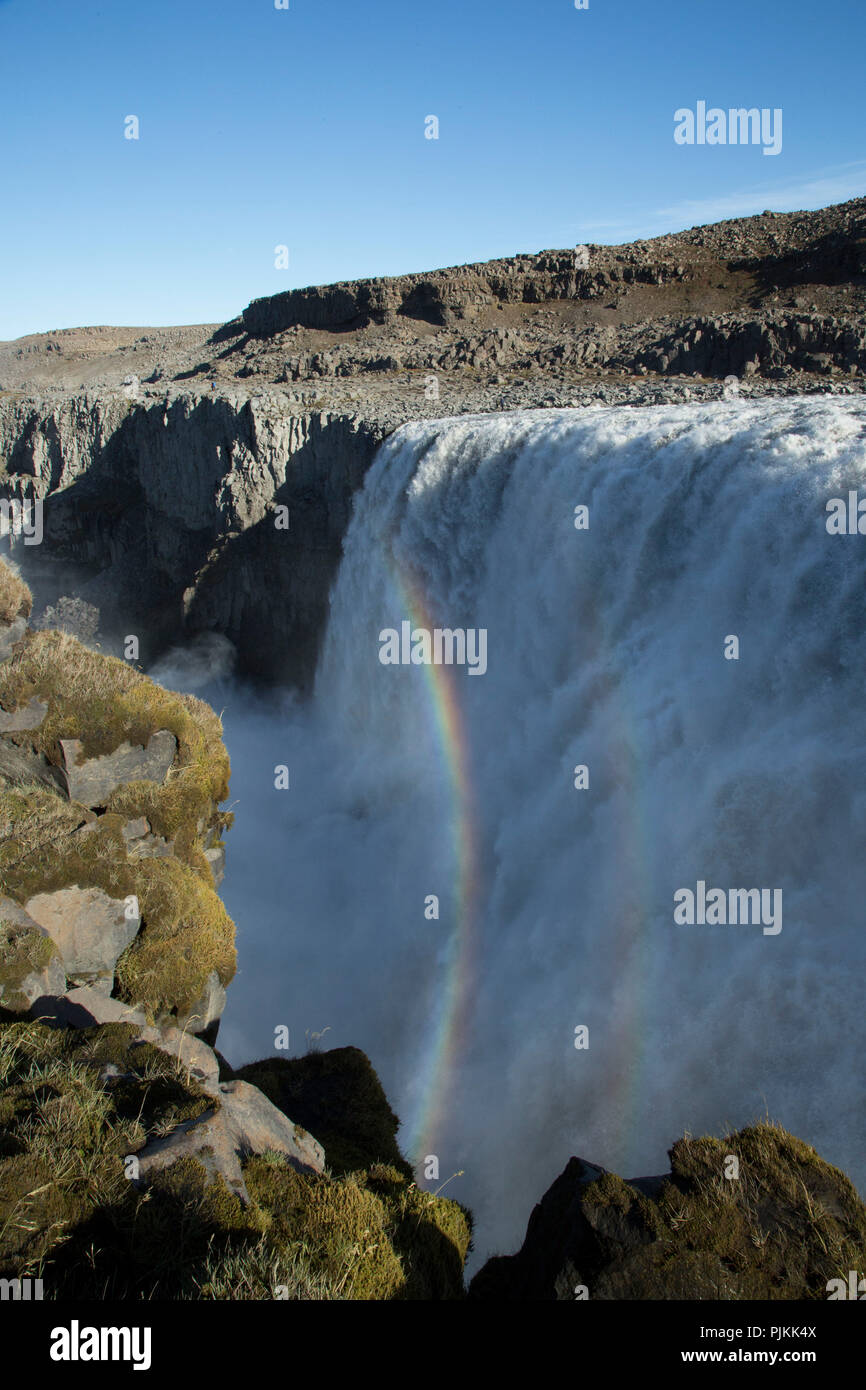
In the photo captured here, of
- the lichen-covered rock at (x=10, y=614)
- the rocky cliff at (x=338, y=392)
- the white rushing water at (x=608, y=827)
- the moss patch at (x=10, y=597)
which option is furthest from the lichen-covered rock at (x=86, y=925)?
the rocky cliff at (x=338, y=392)

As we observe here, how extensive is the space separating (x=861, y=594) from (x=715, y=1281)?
24.6 ft

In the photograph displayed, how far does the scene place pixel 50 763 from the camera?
10531mm

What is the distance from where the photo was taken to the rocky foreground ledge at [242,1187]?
427 cm

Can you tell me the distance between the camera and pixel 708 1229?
15.1 feet

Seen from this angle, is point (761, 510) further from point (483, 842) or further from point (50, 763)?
point (50, 763)

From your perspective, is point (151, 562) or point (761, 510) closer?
point (761, 510)

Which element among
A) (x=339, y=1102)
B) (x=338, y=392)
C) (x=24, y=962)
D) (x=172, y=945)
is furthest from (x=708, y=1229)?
(x=338, y=392)

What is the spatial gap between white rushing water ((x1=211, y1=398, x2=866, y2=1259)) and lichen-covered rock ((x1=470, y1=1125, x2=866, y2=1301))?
284 centimetres

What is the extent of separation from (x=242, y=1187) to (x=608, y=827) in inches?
313

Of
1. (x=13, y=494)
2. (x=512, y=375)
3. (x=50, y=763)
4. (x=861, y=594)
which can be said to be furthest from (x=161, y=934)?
(x=13, y=494)

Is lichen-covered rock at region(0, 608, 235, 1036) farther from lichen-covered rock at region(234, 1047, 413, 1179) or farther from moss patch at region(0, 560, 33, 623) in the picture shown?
lichen-covered rock at region(234, 1047, 413, 1179)

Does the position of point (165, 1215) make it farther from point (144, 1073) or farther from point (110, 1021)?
point (110, 1021)

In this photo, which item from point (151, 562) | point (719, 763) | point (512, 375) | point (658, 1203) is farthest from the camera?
point (151, 562)

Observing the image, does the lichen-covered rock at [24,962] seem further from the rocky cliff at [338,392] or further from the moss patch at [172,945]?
the rocky cliff at [338,392]
